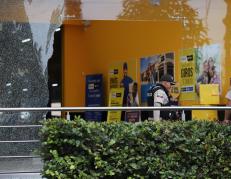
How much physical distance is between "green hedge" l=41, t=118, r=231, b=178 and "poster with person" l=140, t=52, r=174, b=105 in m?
5.91

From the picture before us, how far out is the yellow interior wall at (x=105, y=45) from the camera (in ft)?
37.3

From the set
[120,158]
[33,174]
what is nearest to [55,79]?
[33,174]

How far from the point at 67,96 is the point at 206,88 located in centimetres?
468

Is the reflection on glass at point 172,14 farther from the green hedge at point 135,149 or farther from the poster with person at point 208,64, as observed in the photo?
the green hedge at point 135,149

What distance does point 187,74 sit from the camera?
11078 millimetres

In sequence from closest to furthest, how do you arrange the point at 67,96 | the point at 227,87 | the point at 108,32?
the point at 227,87 < the point at 108,32 < the point at 67,96

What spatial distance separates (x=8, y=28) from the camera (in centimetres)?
961

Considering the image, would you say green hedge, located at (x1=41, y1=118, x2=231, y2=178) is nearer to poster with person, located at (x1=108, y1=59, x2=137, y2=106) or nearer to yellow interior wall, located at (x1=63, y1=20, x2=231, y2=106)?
yellow interior wall, located at (x1=63, y1=20, x2=231, y2=106)

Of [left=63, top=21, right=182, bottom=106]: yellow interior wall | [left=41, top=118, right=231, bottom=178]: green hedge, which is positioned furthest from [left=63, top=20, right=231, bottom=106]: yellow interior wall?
[left=41, top=118, right=231, bottom=178]: green hedge

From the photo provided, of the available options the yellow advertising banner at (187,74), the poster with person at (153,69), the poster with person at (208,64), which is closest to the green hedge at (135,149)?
the poster with person at (208,64)

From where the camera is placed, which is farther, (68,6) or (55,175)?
(68,6)

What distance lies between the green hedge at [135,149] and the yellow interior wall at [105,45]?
17.7ft

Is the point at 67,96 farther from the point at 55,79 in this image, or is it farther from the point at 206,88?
the point at 206,88

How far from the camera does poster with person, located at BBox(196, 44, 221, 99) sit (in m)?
10.8
